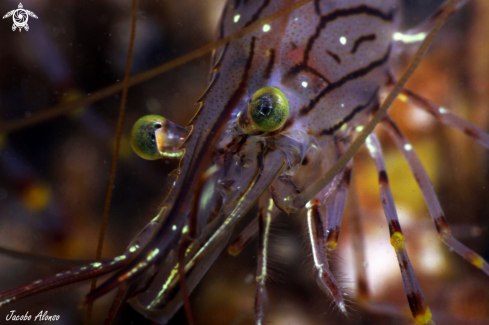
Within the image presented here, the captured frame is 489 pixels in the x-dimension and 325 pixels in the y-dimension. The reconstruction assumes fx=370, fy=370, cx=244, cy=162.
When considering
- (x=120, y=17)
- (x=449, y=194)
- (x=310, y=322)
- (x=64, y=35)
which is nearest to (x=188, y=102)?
(x=120, y=17)

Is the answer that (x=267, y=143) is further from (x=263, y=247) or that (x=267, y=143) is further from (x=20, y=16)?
(x=20, y=16)

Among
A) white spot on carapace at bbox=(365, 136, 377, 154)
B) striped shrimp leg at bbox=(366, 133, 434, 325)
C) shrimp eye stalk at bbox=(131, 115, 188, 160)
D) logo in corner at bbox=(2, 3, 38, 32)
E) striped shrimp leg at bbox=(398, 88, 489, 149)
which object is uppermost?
logo in corner at bbox=(2, 3, 38, 32)

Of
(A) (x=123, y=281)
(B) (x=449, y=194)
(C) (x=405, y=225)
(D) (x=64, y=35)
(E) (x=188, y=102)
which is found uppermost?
(D) (x=64, y=35)

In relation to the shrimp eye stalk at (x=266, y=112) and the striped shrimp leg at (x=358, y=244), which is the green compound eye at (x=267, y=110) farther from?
the striped shrimp leg at (x=358, y=244)

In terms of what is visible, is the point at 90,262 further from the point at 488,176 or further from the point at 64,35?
the point at 488,176

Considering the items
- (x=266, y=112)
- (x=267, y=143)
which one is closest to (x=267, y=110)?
(x=266, y=112)

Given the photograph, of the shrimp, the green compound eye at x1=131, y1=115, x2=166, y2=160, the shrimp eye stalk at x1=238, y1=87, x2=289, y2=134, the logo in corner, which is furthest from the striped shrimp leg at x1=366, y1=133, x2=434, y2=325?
the logo in corner

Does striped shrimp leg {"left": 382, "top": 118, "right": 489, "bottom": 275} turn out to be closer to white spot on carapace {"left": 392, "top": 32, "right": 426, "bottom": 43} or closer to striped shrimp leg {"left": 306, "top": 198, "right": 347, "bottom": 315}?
white spot on carapace {"left": 392, "top": 32, "right": 426, "bottom": 43}
